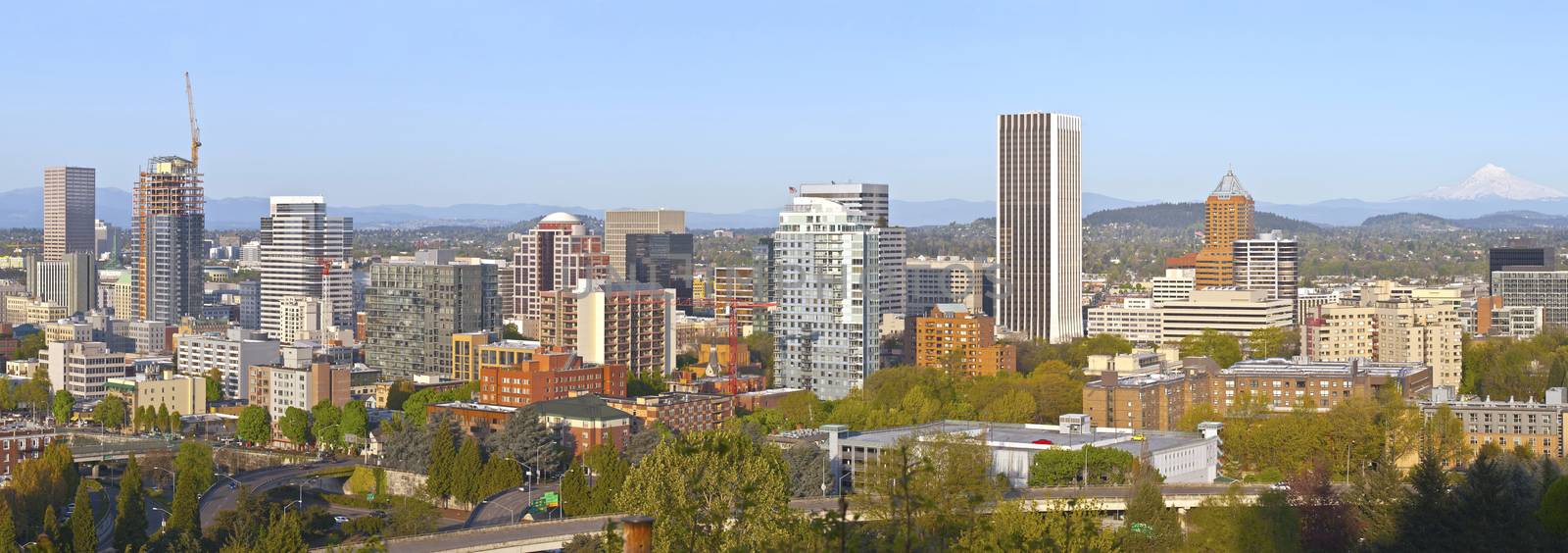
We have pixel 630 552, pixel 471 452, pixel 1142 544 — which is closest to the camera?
pixel 630 552

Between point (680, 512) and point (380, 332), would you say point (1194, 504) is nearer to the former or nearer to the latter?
point (680, 512)

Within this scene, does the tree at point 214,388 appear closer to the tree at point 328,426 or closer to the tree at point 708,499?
the tree at point 328,426

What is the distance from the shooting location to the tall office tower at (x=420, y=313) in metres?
68.8

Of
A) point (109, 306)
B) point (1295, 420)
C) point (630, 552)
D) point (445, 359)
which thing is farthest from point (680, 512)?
point (109, 306)

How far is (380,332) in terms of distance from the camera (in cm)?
7025

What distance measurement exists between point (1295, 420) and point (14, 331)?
55590 mm

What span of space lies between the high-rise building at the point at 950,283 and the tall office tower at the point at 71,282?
42.7 m

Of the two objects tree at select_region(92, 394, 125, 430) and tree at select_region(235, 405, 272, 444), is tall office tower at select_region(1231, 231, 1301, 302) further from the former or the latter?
tree at select_region(92, 394, 125, 430)

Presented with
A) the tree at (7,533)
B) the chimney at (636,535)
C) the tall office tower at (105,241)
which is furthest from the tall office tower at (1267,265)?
the chimney at (636,535)

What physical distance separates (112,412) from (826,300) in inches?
810

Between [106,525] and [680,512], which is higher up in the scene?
[680,512]

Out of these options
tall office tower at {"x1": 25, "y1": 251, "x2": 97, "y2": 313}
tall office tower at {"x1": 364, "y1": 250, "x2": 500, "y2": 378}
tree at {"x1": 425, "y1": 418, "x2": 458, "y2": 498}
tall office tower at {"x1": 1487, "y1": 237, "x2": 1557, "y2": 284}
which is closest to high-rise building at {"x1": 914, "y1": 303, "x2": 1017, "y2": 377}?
tall office tower at {"x1": 364, "y1": 250, "x2": 500, "y2": 378}

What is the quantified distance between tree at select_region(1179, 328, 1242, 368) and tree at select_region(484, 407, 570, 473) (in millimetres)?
25739

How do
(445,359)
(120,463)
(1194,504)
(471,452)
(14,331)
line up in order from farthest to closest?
1. (14,331)
2. (445,359)
3. (120,463)
4. (471,452)
5. (1194,504)
